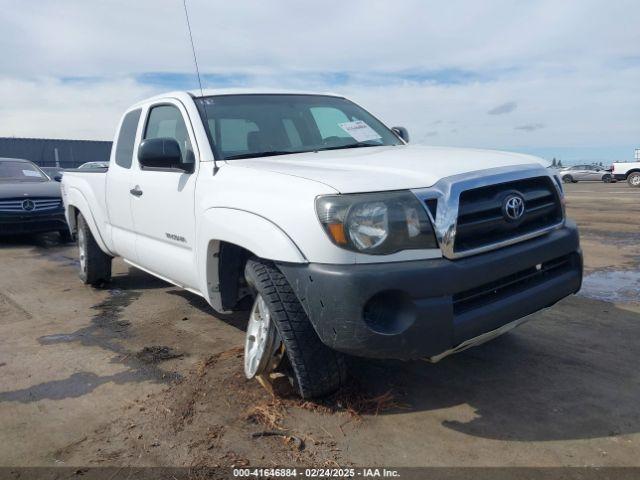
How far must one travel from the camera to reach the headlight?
2543 mm

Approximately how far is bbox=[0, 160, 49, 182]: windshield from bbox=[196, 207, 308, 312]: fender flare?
25.3 feet

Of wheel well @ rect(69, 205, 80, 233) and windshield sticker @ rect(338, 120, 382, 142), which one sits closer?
windshield sticker @ rect(338, 120, 382, 142)

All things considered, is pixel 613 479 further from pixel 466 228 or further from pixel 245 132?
pixel 245 132

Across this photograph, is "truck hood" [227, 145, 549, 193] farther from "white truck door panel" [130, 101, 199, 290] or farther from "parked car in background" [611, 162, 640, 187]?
"parked car in background" [611, 162, 640, 187]

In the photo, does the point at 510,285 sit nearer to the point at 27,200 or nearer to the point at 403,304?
the point at 403,304

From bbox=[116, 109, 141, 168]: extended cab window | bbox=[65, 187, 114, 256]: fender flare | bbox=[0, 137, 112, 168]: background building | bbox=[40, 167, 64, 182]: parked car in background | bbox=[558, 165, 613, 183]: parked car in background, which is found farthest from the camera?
bbox=[0, 137, 112, 168]: background building

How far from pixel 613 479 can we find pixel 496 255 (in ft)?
3.53

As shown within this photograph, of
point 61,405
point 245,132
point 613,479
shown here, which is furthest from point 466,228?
point 61,405

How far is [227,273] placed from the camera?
3453 mm

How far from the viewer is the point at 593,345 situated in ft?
12.8

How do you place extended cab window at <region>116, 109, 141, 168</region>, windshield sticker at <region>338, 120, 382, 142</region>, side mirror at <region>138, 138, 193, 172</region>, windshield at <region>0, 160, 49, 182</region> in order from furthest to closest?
windshield at <region>0, 160, 49, 182</region>, extended cab window at <region>116, 109, 141, 168</region>, windshield sticker at <region>338, 120, 382, 142</region>, side mirror at <region>138, 138, 193, 172</region>

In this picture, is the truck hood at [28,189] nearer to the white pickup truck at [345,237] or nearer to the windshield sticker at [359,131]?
the white pickup truck at [345,237]

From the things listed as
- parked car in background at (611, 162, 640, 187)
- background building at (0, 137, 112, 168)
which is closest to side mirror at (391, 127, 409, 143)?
parked car in background at (611, 162, 640, 187)

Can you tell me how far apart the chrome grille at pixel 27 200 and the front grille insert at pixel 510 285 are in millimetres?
8176
